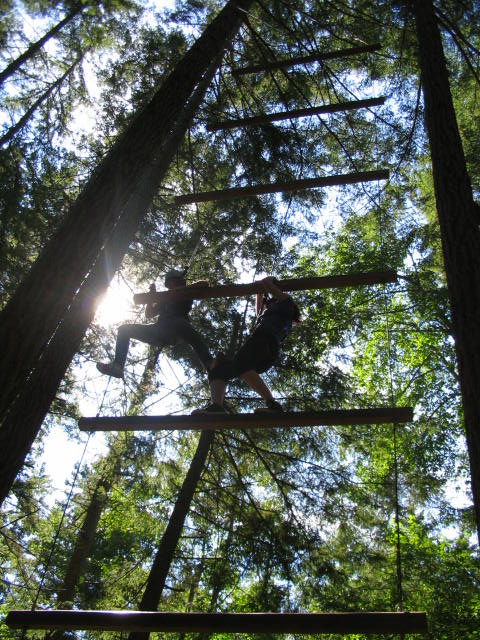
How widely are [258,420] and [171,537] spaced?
3.63 metres

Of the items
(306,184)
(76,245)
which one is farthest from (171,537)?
(306,184)

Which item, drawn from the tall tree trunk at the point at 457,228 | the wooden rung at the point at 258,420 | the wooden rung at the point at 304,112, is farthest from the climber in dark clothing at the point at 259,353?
the wooden rung at the point at 304,112

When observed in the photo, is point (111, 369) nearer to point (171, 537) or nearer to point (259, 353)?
point (259, 353)

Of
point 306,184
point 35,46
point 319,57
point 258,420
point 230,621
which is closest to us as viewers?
point 230,621

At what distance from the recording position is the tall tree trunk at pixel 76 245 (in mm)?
3064

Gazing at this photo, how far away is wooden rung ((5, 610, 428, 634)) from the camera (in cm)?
235

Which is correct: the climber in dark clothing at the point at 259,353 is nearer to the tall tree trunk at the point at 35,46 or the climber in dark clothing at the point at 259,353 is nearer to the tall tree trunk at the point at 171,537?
the tall tree trunk at the point at 171,537

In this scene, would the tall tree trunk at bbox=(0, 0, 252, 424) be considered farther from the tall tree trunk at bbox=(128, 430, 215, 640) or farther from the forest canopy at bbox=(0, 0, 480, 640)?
the tall tree trunk at bbox=(128, 430, 215, 640)

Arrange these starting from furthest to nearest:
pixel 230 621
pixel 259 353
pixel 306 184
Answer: pixel 306 184, pixel 259 353, pixel 230 621

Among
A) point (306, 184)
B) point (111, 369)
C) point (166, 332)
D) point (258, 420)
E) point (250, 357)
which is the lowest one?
point (258, 420)

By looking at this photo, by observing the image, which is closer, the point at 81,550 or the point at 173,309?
the point at 173,309

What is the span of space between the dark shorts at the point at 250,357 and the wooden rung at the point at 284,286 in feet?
1.30

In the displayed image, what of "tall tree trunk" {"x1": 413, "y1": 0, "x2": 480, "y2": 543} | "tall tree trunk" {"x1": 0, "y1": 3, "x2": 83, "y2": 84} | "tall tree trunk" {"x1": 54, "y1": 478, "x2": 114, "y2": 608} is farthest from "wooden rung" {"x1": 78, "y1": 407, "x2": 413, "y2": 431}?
"tall tree trunk" {"x1": 0, "y1": 3, "x2": 83, "y2": 84}

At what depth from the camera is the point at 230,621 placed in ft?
8.10
